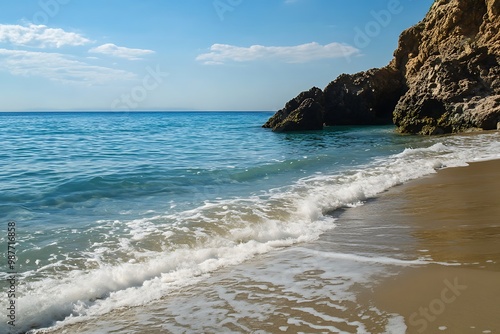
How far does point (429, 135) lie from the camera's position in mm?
24469

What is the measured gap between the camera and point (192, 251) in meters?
5.89

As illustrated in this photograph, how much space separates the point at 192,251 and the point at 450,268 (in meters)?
3.39

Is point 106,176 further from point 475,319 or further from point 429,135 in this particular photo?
point 429,135

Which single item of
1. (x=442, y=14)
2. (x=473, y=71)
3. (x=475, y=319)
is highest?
(x=442, y=14)

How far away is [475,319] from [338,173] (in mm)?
9349

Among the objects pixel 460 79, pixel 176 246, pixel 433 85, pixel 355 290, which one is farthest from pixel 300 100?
pixel 355 290

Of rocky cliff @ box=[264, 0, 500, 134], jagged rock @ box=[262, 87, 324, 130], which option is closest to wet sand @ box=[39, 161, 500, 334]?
rocky cliff @ box=[264, 0, 500, 134]

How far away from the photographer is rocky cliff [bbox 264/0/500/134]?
23891 millimetres

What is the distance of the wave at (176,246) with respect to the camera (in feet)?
14.4

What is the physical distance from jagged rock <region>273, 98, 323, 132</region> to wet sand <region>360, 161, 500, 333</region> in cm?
2756

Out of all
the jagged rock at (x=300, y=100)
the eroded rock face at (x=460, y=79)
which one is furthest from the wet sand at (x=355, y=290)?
the jagged rock at (x=300, y=100)

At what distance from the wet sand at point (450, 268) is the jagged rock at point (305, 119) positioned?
27562 millimetres

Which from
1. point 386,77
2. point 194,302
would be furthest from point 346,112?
point 194,302

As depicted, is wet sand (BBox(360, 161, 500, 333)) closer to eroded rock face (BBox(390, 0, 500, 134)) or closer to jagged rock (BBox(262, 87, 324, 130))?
eroded rock face (BBox(390, 0, 500, 134))
